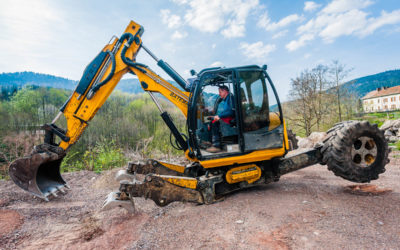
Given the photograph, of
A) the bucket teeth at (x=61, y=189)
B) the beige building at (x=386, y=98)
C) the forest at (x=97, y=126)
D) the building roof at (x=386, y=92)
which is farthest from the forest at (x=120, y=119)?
the building roof at (x=386, y=92)

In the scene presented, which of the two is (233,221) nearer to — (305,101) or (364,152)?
(364,152)

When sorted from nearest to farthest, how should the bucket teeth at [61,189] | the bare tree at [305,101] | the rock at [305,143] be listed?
1. the bucket teeth at [61,189]
2. the rock at [305,143]
3. the bare tree at [305,101]

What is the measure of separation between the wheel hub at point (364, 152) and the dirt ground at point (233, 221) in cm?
46

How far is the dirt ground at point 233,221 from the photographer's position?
8.50 feet

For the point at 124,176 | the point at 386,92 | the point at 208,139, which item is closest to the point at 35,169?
the point at 124,176

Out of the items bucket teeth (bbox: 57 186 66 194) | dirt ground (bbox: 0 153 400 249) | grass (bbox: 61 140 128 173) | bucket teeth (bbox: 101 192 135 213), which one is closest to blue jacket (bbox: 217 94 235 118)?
dirt ground (bbox: 0 153 400 249)

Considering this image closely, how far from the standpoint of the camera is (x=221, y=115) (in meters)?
3.93

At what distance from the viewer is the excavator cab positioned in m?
3.79

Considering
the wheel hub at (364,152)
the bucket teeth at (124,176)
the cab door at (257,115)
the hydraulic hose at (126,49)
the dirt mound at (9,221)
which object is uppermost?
the hydraulic hose at (126,49)

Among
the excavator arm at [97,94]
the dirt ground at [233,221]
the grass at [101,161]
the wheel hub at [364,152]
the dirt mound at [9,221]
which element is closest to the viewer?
the dirt ground at [233,221]

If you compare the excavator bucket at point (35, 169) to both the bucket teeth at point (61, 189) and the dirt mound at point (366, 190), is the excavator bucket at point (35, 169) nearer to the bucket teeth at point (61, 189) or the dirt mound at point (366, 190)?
the bucket teeth at point (61, 189)

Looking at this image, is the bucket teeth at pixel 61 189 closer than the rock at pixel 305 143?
Yes

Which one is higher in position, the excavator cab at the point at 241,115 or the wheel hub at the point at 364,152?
the excavator cab at the point at 241,115

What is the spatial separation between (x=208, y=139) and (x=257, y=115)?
947 mm
